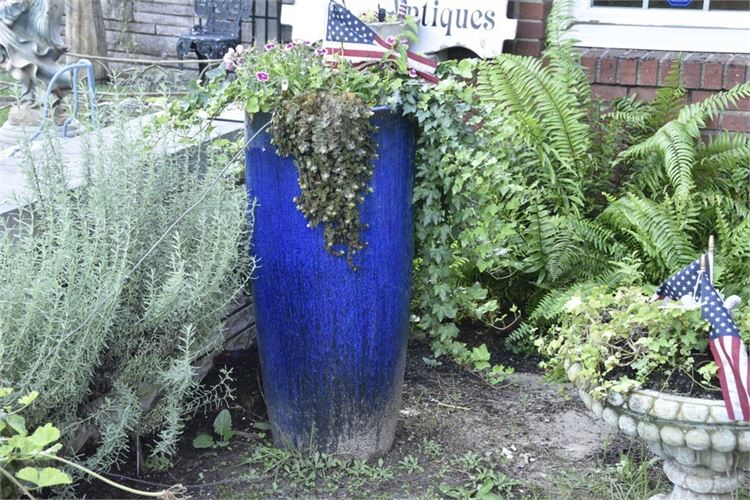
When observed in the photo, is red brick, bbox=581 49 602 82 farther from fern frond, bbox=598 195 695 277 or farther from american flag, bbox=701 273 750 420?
american flag, bbox=701 273 750 420

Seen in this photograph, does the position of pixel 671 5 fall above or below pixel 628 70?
above

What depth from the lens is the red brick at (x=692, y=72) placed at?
15.2ft

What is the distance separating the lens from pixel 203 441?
3312 millimetres

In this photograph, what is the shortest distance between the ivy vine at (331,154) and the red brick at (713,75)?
242cm

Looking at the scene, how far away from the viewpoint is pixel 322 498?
3037 mm

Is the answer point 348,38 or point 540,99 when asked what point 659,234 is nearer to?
point 540,99

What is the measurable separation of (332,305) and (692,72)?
258cm

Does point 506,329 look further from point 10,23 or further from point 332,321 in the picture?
point 10,23

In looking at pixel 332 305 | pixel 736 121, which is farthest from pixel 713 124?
pixel 332 305

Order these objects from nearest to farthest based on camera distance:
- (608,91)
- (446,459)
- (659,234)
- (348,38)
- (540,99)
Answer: (348,38)
(446,459)
(659,234)
(540,99)
(608,91)

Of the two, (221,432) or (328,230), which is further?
(221,432)

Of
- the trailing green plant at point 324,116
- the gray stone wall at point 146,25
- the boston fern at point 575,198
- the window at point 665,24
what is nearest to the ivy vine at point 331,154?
the trailing green plant at point 324,116

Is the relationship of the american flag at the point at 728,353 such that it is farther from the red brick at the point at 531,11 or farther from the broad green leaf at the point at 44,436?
the red brick at the point at 531,11

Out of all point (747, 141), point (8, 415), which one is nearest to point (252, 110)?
point (8, 415)
